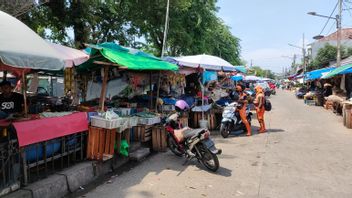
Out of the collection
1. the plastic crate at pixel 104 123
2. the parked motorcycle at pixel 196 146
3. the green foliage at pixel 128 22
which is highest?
the green foliage at pixel 128 22

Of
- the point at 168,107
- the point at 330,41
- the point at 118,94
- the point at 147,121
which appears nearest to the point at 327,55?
the point at 330,41

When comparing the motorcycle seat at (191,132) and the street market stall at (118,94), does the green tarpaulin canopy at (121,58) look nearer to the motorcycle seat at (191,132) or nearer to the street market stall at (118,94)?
the street market stall at (118,94)

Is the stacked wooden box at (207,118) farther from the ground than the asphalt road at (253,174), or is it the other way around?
the stacked wooden box at (207,118)

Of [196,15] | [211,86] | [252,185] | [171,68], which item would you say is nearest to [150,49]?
[196,15]

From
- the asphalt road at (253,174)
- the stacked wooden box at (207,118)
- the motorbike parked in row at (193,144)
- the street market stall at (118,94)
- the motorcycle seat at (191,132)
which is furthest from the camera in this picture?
the stacked wooden box at (207,118)

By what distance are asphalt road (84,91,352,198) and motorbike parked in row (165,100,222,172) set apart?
208 mm

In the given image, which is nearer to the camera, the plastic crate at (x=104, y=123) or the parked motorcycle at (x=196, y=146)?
the plastic crate at (x=104, y=123)

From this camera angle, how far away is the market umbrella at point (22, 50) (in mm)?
4207

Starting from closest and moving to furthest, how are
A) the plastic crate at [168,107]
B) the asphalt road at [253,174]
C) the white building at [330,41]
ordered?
the asphalt road at [253,174], the plastic crate at [168,107], the white building at [330,41]

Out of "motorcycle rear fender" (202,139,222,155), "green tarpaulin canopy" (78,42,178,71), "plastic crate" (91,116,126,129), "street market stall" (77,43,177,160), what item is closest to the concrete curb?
"street market stall" (77,43,177,160)

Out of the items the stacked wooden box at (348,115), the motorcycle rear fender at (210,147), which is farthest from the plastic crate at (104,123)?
the stacked wooden box at (348,115)

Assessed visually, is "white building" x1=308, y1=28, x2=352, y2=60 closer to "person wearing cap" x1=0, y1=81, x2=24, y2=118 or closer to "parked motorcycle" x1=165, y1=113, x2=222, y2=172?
"parked motorcycle" x1=165, y1=113, x2=222, y2=172

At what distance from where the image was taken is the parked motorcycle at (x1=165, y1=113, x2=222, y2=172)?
6.91 metres

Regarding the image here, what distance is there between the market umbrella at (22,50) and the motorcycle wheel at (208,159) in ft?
11.1
